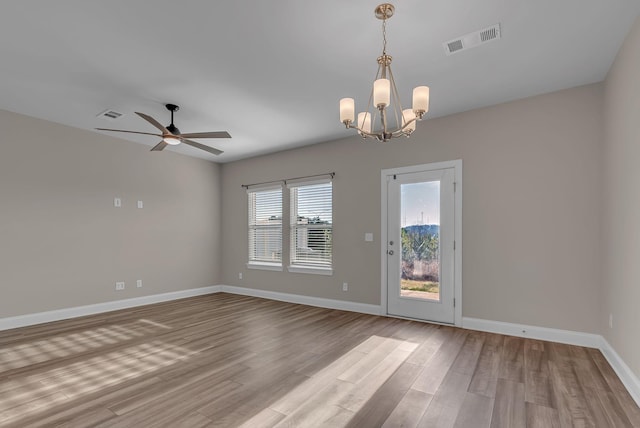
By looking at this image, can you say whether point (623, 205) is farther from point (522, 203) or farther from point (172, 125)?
point (172, 125)

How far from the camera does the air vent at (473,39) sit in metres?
2.58

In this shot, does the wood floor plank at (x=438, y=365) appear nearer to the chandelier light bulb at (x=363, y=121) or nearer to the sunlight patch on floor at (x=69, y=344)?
the chandelier light bulb at (x=363, y=121)

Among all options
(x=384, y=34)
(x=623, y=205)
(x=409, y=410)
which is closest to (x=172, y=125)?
(x=384, y=34)

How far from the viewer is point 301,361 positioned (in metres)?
3.11

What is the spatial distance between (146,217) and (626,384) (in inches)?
263

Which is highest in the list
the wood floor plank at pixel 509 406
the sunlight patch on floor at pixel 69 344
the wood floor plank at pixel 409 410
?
the wood floor plank at pixel 509 406

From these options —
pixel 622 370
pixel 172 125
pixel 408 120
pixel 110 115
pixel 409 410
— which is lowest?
pixel 409 410

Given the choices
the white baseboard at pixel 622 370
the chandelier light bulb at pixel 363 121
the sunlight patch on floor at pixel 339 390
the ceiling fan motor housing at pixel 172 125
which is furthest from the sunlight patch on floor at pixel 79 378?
the white baseboard at pixel 622 370

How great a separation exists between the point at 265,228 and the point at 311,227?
120 centimetres

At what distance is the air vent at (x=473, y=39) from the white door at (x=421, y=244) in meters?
1.86

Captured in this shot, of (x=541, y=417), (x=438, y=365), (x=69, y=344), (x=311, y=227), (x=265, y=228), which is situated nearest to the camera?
(x=541, y=417)

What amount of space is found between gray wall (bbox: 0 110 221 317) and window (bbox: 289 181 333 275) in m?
2.16

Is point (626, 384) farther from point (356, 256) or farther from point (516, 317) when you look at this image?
point (356, 256)

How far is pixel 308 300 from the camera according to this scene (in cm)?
571
